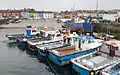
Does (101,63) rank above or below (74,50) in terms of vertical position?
below

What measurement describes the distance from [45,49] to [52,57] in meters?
2.09

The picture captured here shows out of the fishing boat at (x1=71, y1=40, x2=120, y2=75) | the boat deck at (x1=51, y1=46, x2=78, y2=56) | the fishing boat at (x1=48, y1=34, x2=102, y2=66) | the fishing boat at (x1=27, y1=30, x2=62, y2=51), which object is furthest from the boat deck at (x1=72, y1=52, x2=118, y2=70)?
the fishing boat at (x1=27, y1=30, x2=62, y2=51)

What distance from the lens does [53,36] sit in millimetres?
27938

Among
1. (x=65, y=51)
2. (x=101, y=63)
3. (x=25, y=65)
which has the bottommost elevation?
(x=25, y=65)

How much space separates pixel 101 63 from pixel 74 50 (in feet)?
15.4

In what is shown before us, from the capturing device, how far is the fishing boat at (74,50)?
59.7 feet

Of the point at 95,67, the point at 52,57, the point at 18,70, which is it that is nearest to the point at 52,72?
the point at 52,57

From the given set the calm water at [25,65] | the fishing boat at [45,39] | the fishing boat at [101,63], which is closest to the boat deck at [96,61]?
the fishing boat at [101,63]

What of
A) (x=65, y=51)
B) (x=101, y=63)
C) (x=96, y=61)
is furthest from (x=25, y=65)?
(x=101, y=63)

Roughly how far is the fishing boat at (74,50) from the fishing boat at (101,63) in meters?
1.52

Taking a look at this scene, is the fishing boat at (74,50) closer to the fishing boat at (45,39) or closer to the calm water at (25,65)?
the calm water at (25,65)

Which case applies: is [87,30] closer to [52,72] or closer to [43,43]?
[43,43]

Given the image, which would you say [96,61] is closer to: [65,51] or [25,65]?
[65,51]

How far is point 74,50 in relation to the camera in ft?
64.8
